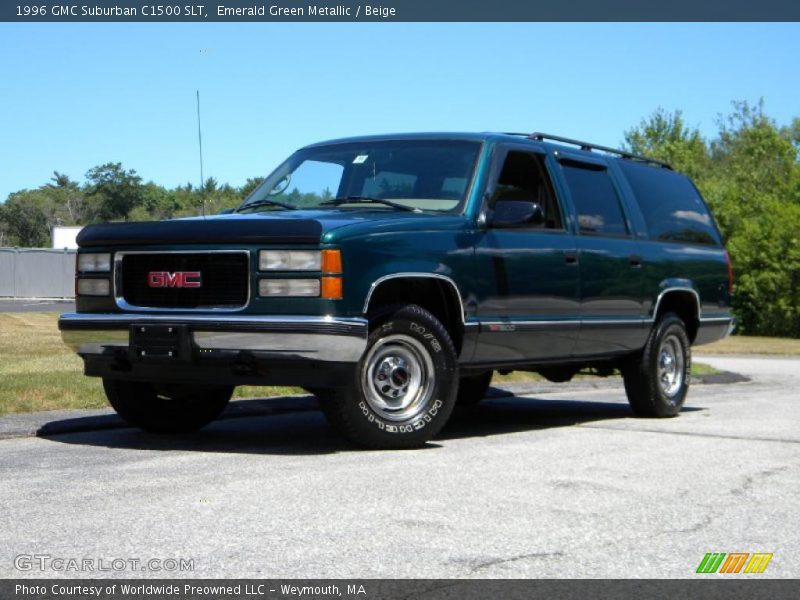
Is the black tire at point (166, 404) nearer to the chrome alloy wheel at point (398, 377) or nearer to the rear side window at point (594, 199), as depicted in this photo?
the chrome alloy wheel at point (398, 377)

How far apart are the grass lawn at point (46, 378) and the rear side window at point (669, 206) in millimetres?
3264

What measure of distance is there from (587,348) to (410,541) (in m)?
4.69

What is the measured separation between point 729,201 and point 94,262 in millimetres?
46373

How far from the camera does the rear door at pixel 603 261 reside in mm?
9203

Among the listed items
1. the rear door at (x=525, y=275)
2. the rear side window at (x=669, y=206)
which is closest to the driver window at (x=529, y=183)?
the rear door at (x=525, y=275)

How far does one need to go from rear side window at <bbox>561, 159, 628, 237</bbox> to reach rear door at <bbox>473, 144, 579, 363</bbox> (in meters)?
0.32

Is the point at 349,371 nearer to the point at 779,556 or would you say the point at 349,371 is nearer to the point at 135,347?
the point at 135,347

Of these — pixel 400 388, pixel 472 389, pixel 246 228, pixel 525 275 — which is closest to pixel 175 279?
pixel 246 228

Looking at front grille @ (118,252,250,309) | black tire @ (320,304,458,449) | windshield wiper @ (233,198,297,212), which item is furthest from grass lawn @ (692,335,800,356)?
front grille @ (118,252,250,309)

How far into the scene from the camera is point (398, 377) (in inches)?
299

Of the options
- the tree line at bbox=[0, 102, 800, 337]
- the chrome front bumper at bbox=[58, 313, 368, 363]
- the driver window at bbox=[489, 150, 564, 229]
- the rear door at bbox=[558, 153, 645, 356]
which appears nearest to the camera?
the chrome front bumper at bbox=[58, 313, 368, 363]

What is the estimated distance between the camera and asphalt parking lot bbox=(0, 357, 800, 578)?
4.54 meters

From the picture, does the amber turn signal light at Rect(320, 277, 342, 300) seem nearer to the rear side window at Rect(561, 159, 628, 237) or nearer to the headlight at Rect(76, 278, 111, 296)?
→ the headlight at Rect(76, 278, 111, 296)

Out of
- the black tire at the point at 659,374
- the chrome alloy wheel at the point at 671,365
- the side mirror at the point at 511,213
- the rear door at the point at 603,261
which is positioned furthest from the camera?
the chrome alloy wheel at the point at 671,365
